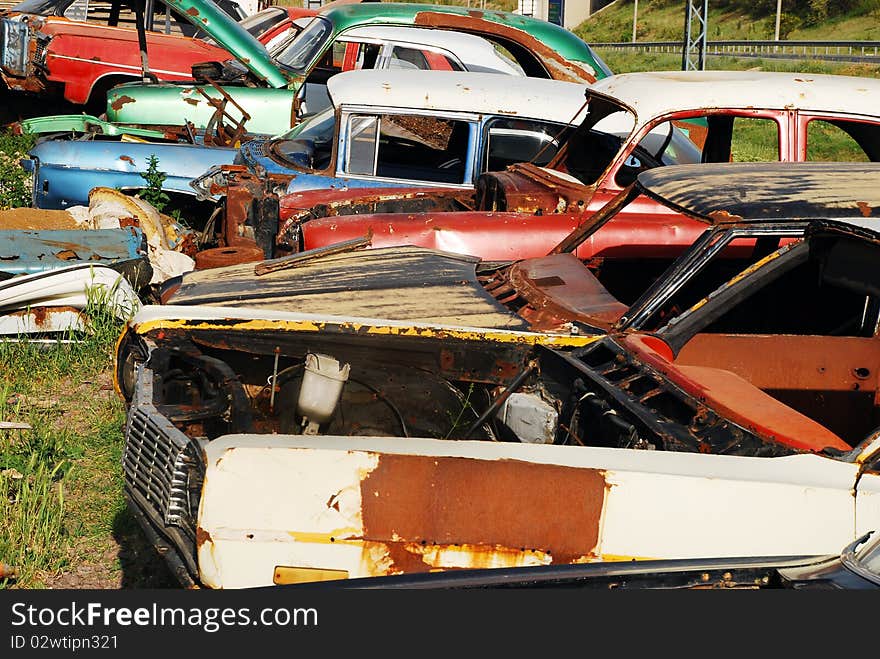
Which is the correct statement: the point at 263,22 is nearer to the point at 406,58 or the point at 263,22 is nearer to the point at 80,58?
the point at 80,58

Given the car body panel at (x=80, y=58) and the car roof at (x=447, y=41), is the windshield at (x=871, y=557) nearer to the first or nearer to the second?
the car roof at (x=447, y=41)

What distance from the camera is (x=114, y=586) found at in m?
4.06

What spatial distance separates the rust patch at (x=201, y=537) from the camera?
2.91 metres

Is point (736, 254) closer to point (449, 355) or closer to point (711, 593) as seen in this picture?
point (449, 355)

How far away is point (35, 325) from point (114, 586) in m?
2.45

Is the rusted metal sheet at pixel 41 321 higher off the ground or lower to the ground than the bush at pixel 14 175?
lower

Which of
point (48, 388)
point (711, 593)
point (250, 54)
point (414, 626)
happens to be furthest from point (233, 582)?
point (250, 54)

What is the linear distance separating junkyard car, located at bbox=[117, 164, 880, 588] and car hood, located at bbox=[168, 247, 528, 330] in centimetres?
2

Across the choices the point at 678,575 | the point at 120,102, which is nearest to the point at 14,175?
the point at 120,102

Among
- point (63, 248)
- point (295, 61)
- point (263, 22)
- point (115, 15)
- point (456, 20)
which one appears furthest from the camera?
point (263, 22)

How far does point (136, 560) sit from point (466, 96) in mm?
4369

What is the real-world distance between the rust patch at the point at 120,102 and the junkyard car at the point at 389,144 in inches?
75.0

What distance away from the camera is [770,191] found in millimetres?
4348

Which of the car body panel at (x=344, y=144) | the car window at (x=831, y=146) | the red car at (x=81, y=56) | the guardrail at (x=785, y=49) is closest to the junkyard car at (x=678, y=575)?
the car body panel at (x=344, y=144)
